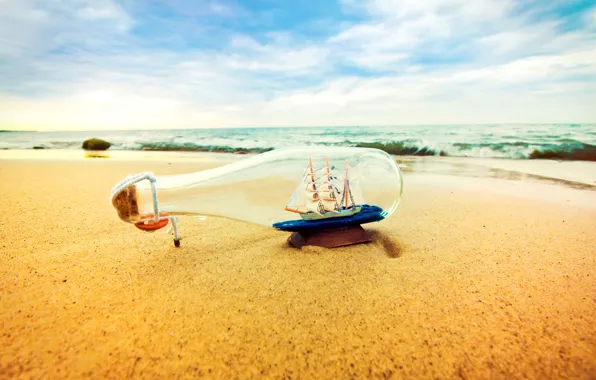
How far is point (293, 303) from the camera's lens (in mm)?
1106

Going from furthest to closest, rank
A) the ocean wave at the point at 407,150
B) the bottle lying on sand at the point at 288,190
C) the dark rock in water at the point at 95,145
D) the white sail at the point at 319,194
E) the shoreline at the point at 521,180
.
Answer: the dark rock in water at the point at 95,145, the ocean wave at the point at 407,150, the shoreline at the point at 521,180, the white sail at the point at 319,194, the bottle lying on sand at the point at 288,190

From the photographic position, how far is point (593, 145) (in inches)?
262

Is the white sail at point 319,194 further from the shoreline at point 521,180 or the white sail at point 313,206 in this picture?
the shoreline at point 521,180

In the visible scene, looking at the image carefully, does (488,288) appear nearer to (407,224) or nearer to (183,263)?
(407,224)

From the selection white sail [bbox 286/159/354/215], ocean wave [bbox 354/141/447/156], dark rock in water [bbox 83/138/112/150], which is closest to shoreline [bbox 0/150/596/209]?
white sail [bbox 286/159/354/215]

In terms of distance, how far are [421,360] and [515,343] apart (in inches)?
11.9

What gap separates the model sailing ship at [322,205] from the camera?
1514 mm

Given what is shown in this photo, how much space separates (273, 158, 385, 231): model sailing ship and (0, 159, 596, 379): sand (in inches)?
5.6

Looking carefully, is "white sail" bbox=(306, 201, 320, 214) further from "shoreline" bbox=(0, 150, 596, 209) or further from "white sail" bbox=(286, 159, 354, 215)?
"shoreline" bbox=(0, 150, 596, 209)

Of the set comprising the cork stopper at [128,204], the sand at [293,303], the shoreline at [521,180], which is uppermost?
the cork stopper at [128,204]

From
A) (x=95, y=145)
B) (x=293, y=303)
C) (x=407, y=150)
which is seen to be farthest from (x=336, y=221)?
(x=95, y=145)

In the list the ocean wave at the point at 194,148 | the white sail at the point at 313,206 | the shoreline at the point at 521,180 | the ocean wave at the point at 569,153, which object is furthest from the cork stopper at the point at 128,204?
the ocean wave at the point at 194,148

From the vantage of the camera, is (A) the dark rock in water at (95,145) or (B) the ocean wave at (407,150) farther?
(A) the dark rock in water at (95,145)

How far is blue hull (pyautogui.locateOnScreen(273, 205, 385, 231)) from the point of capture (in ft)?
4.98
